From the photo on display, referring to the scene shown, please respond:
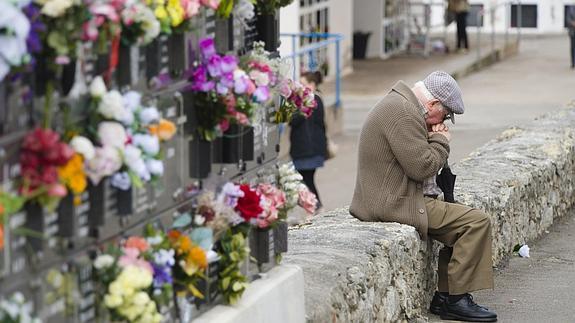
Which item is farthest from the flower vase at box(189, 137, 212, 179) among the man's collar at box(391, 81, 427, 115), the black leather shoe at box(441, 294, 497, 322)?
the black leather shoe at box(441, 294, 497, 322)

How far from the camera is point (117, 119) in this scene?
146 inches

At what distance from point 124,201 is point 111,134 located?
12.8 inches

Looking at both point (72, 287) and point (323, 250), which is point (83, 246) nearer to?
point (72, 287)

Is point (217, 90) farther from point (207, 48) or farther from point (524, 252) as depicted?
point (524, 252)

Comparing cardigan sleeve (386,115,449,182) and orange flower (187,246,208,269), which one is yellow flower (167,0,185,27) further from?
cardigan sleeve (386,115,449,182)

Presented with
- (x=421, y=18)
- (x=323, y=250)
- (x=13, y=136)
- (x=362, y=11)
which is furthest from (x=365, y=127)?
(x=421, y=18)

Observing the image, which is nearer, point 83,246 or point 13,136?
point 13,136

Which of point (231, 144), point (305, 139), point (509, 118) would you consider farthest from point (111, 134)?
point (509, 118)

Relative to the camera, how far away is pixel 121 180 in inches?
150

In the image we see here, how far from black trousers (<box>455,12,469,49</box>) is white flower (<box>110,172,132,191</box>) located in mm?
23476

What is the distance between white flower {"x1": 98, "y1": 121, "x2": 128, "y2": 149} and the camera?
3652mm

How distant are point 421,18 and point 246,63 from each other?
943 inches

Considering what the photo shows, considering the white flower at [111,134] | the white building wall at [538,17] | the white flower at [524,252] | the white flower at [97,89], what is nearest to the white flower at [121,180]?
the white flower at [111,134]

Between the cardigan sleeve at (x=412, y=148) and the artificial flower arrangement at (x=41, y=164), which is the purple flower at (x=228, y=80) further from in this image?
the cardigan sleeve at (x=412, y=148)
